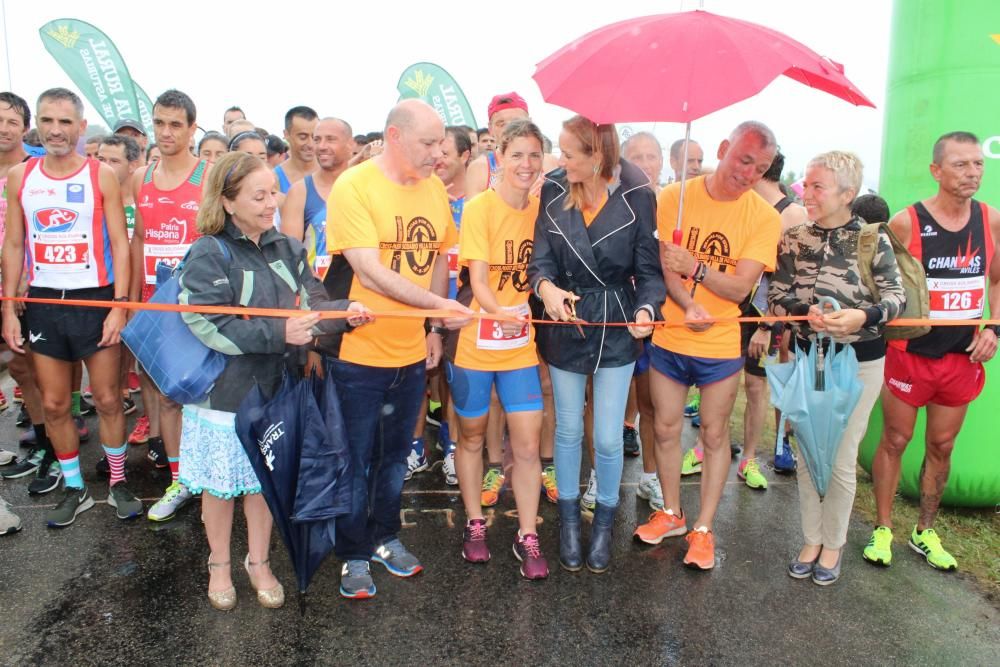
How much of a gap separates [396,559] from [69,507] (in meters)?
1.93

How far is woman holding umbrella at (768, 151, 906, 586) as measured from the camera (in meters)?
3.25

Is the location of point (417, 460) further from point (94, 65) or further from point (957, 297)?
Result: point (94, 65)

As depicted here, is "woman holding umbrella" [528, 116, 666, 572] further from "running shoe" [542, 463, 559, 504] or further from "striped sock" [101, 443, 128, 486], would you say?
"striped sock" [101, 443, 128, 486]

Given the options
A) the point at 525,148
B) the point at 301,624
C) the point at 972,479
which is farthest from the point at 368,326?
the point at 972,479

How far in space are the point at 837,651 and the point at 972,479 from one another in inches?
81.5

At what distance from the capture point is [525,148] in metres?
3.13

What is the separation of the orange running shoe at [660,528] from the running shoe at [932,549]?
124 cm

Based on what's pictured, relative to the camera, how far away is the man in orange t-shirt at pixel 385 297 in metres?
3.01

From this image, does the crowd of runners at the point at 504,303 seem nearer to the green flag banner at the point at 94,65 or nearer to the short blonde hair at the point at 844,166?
the short blonde hair at the point at 844,166

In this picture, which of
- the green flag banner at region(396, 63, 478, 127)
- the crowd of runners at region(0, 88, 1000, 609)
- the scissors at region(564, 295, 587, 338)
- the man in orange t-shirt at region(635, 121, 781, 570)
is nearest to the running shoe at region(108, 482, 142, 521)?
the crowd of runners at region(0, 88, 1000, 609)

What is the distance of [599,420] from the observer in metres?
3.43

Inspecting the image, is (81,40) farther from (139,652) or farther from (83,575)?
(139,652)

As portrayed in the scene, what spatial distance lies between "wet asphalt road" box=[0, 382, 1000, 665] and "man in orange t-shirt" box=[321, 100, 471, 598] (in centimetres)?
31

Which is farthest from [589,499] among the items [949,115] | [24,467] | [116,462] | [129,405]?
[129,405]
